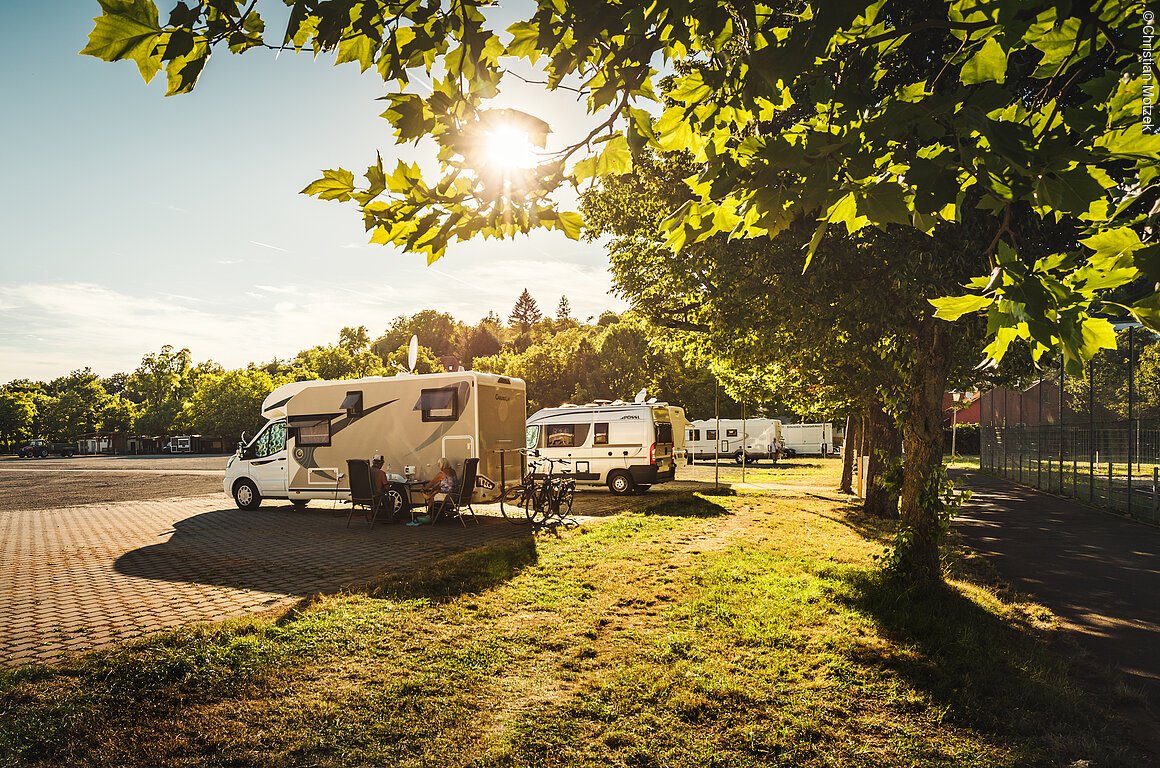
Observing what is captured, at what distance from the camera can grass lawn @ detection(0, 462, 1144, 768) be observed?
4117 mm

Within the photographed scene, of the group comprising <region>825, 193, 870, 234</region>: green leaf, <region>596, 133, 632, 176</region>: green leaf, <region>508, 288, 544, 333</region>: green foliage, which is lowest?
<region>825, 193, 870, 234</region>: green leaf

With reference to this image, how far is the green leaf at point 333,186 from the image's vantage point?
10.2 ft

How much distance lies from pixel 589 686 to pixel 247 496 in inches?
600

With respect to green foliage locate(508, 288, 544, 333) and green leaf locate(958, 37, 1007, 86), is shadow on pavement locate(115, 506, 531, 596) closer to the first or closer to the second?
green leaf locate(958, 37, 1007, 86)

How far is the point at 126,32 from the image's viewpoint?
99.4 inches

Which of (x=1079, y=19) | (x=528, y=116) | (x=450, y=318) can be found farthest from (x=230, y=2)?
(x=450, y=318)

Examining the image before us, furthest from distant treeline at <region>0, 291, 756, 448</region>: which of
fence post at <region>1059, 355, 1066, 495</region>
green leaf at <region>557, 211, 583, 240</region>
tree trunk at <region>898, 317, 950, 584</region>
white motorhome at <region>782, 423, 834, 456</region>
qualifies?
green leaf at <region>557, 211, 583, 240</region>

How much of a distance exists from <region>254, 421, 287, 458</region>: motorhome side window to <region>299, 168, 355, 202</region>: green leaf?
15320 millimetres

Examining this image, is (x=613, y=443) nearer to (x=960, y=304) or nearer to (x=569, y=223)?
(x=569, y=223)

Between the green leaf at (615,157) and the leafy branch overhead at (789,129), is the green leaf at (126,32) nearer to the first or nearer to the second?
the leafy branch overhead at (789,129)

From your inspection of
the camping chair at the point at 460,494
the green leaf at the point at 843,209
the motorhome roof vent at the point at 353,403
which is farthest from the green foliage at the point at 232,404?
the green leaf at the point at 843,209

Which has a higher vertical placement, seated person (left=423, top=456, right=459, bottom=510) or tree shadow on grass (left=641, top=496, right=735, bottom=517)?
seated person (left=423, top=456, right=459, bottom=510)

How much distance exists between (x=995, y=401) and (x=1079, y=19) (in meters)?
32.5

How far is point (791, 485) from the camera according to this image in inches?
1003
